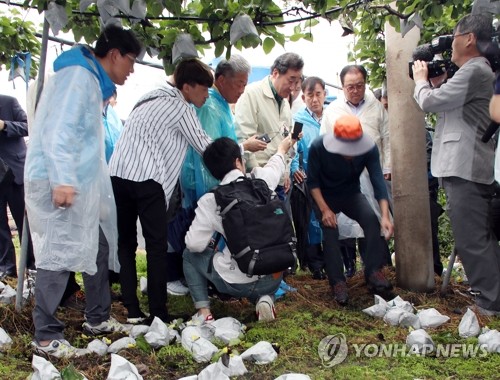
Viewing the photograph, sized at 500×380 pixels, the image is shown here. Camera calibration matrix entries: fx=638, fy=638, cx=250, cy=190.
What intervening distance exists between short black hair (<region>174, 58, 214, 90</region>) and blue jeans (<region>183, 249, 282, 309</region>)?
1071 mm

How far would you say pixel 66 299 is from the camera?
4332 mm

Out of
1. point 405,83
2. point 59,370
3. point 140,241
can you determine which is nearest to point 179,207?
point 140,241

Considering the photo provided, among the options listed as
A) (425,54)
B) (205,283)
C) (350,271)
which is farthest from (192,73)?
(350,271)

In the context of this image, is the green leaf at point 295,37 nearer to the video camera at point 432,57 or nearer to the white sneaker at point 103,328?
the video camera at point 432,57

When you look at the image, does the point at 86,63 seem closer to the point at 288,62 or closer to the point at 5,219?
the point at 288,62

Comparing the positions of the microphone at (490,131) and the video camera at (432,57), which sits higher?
the video camera at (432,57)

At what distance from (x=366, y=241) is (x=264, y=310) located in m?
1.06

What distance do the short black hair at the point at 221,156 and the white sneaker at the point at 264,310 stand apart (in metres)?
0.83

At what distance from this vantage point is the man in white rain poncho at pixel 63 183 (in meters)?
3.23

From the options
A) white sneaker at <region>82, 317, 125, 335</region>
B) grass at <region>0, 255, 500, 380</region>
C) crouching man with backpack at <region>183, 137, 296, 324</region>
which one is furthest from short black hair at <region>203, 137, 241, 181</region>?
white sneaker at <region>82, 317, 125, 335</region>

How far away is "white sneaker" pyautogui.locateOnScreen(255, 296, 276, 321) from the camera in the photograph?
399cm

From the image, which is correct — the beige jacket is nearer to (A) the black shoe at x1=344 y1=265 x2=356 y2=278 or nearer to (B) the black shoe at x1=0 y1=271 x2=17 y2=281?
(A) the black shoe at x1=344 y1=265 x2=356 y2=278

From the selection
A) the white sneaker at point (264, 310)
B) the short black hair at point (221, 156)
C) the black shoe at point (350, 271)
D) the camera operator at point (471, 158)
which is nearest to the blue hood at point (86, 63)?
the short black hair at point (221, 156)

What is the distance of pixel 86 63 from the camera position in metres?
3.40
